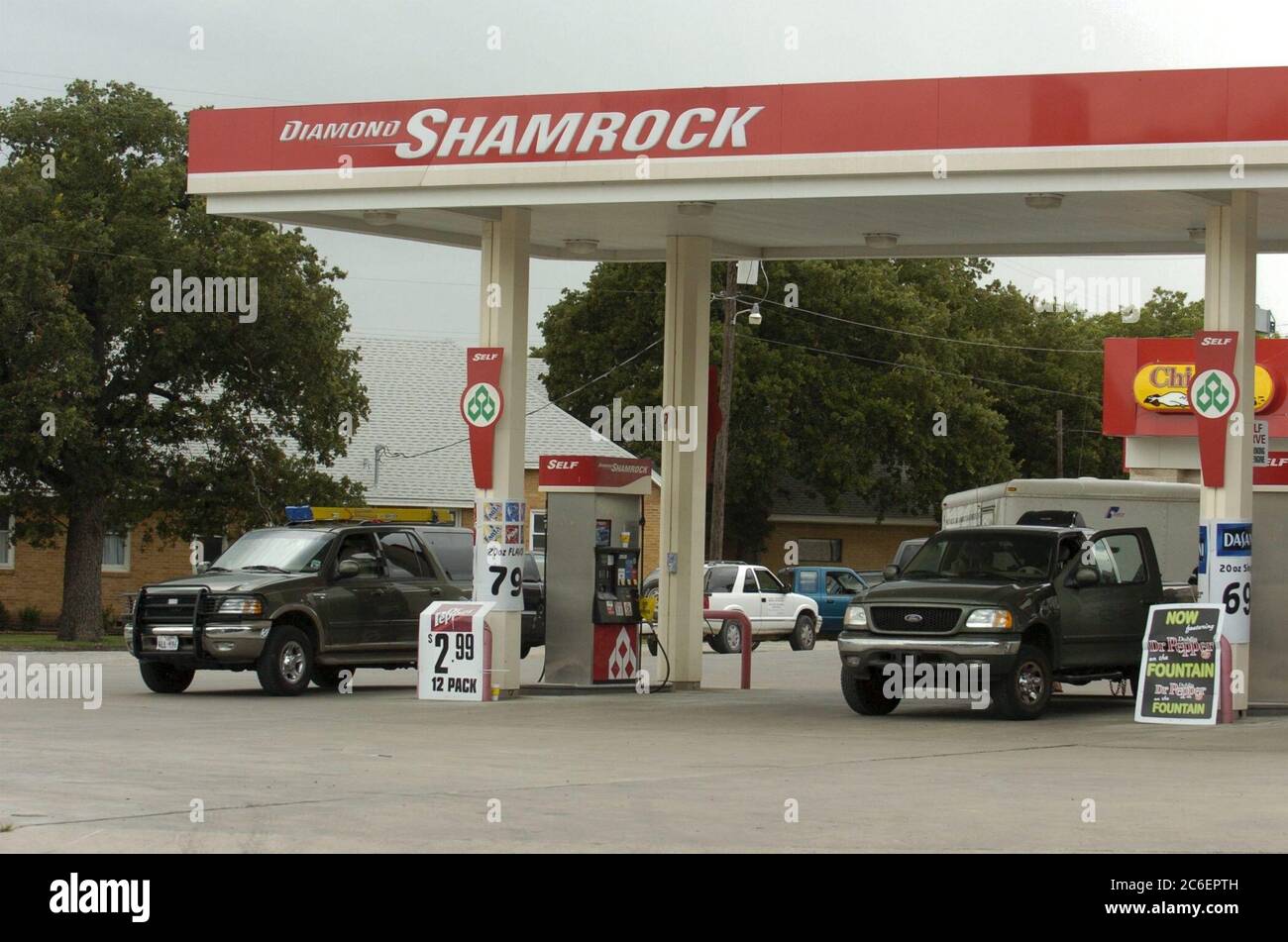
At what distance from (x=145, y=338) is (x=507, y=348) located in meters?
16.8

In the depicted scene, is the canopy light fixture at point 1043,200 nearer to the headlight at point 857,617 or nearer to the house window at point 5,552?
the headlight at point 857,617

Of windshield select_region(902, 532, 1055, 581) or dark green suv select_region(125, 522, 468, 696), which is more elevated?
windshield select_region(902, 532, 1055, 581)

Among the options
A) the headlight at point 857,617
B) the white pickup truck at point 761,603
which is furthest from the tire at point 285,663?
the white pickup truck at point 761,603

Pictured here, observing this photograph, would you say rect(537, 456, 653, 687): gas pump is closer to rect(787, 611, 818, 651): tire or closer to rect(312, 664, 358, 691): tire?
rect(312, 664, 358, 691): tire

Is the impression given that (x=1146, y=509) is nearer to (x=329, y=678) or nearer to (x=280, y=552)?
(x=329, y=678)

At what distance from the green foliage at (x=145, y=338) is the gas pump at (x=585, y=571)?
14702 millimetres

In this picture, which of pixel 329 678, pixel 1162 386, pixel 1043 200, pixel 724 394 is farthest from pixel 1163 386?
pixel 329 678

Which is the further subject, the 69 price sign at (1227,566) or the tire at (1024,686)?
the 69 price sign at (1227,566)

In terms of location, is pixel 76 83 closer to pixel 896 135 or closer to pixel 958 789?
pixel 896 135

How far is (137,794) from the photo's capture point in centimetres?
1185

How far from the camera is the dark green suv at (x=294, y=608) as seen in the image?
Result: 68.1 feet

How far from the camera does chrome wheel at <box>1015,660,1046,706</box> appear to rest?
1856 centimetres
